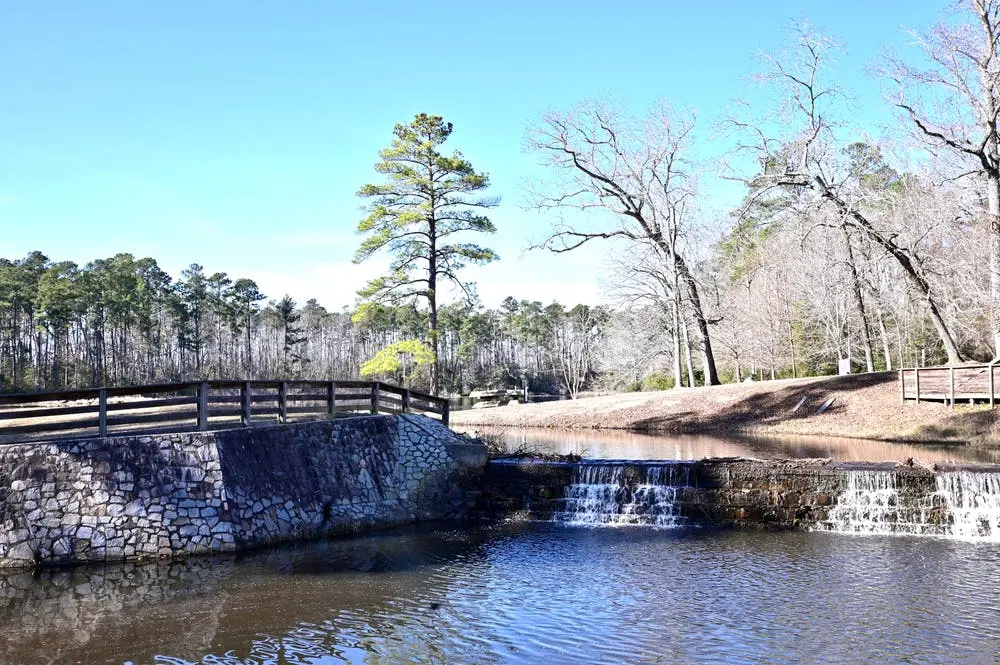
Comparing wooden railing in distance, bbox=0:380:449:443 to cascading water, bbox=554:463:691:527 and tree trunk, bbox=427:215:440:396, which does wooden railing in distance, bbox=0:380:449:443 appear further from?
tree trunk, bbox=427:215:440:396

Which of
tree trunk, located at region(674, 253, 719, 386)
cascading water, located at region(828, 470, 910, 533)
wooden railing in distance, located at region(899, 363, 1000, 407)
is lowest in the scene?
cascading water, located at region(828, 470, 910, 533)

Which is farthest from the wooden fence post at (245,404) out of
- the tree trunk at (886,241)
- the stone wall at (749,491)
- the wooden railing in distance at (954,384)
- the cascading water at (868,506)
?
the wooden railing in distance at (954,384)

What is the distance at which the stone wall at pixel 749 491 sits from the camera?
14.0 m

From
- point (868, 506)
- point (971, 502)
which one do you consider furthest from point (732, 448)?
point (971, 502)

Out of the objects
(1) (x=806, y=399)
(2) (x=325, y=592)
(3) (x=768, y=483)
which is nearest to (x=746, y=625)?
(2) (x=325, y=592)

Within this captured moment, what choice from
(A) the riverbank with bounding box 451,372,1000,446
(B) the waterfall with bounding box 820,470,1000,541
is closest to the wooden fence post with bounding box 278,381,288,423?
(B) the waterfall with bounding box 820,470,1000,541

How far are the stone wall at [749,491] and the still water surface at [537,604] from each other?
986 mm

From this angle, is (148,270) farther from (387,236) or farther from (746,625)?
(746,625)

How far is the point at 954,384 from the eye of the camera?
2466 centimetres

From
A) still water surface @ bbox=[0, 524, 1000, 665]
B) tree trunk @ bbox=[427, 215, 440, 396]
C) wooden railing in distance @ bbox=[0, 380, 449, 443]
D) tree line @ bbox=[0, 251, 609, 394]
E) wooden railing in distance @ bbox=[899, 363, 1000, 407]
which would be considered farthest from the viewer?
tree line @ bbox=[0, 251, 609, 394]

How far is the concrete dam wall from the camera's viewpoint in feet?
44.4

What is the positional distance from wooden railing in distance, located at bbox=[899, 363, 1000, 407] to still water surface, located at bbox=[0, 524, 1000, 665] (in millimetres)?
13857

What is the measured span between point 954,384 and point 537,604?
67.8ft

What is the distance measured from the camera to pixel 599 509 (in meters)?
15.4
